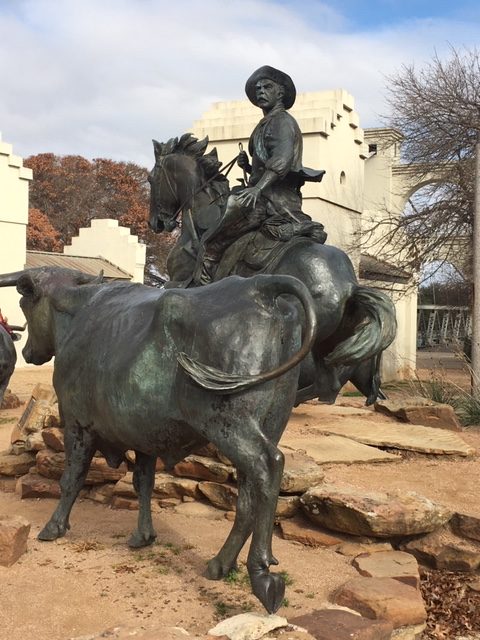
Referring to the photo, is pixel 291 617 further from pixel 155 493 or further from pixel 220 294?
pixel 155 493

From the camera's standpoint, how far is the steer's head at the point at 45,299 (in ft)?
14.2

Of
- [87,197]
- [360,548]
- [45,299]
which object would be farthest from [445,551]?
[87,197]

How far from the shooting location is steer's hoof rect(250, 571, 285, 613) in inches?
125

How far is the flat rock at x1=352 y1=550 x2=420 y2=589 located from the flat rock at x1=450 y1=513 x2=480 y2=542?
56 cm

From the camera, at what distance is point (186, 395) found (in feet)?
11.1

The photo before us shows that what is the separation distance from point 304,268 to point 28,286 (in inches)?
80.1

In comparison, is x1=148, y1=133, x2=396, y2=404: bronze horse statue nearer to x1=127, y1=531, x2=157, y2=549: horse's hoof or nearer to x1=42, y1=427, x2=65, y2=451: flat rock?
x1=127, y1=531, x2=157, y2=549: horse's hoof

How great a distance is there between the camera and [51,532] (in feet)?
14.1

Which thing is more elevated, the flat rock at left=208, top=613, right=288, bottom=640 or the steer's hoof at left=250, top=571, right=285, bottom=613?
the steer's hoof at left=250, top=571, right=285, bottom=613

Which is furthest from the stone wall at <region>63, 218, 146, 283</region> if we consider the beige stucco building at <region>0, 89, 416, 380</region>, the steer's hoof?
the steer's hoof

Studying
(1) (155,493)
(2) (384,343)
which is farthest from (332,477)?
(2) (384,343)

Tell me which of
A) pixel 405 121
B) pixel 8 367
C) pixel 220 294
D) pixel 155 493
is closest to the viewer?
pixel 220 294

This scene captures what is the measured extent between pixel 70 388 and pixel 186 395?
970mm

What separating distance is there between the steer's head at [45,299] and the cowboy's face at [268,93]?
7.97 ft
